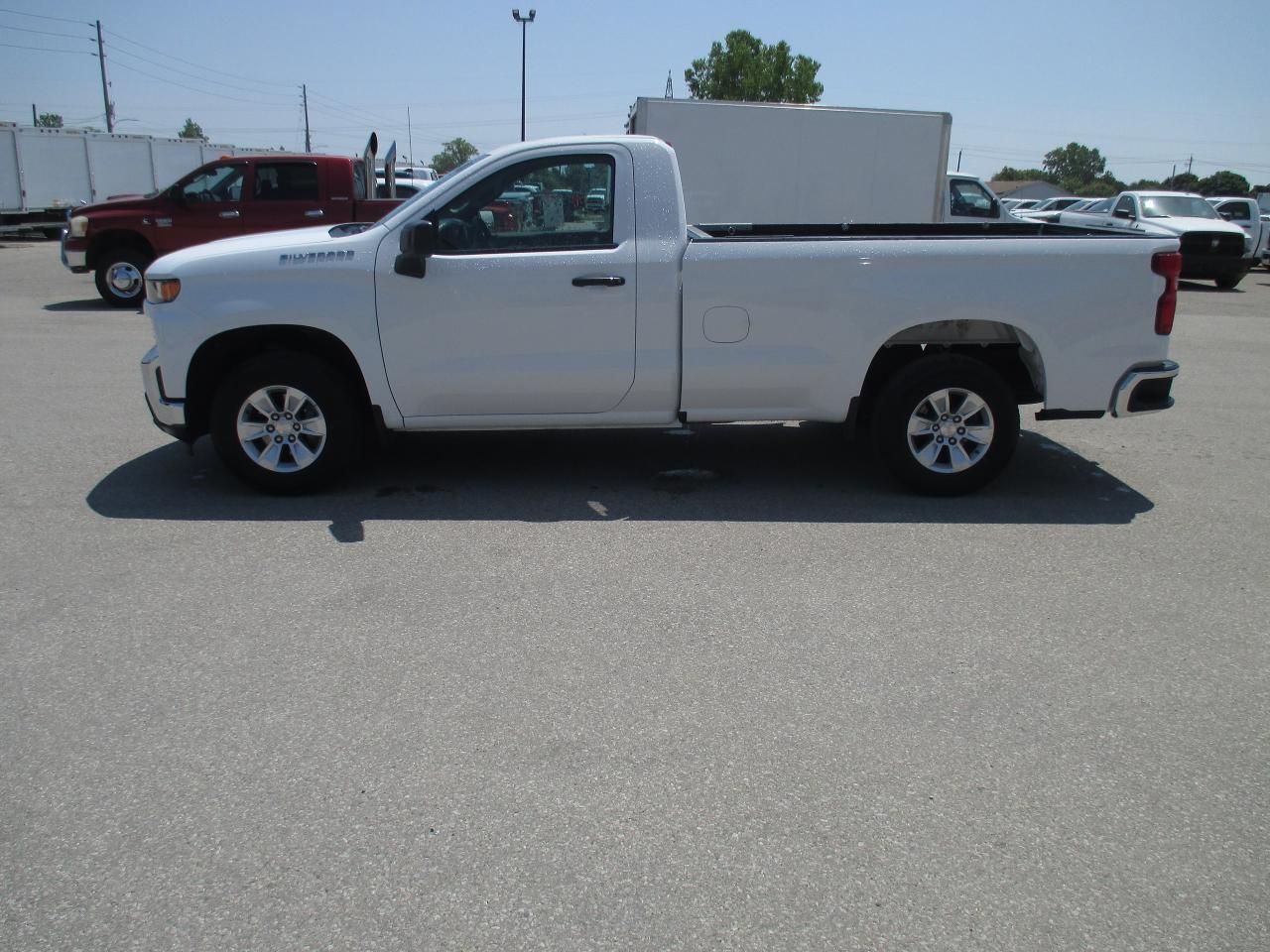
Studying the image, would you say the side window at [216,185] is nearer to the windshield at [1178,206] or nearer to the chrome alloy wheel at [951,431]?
the chrome alloy wheel at [951,431]

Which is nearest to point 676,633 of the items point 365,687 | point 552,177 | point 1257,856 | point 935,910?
point 365,687

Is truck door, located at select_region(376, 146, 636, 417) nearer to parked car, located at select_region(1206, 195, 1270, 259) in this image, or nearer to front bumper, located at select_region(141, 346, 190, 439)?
front bumper, located at select_region(141, 346, 190, 439)

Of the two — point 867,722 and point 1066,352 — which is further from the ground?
point 1066,352

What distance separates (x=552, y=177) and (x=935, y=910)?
4.30m

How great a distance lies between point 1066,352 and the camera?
5691 mm

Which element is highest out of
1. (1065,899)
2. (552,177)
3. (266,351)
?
(552,177)

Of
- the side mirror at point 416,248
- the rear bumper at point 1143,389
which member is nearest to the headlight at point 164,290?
the side mirror at point 416,248

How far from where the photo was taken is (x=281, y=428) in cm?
569

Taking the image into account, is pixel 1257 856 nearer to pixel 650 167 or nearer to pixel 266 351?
pixel 650 167

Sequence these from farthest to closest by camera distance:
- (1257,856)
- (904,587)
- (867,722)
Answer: (904,587)
(867,722)
(1257,856)

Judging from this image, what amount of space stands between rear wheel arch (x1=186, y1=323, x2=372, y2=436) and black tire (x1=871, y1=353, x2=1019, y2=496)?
10.1 ft

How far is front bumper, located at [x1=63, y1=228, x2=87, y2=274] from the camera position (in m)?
14.2

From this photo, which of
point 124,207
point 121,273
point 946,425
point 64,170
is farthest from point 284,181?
point 64,170

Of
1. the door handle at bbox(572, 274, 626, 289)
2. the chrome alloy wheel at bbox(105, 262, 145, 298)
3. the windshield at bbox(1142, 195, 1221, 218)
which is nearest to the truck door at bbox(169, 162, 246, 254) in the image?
the chrome alloy wheel at bbox(105, 262, 145, 298)
